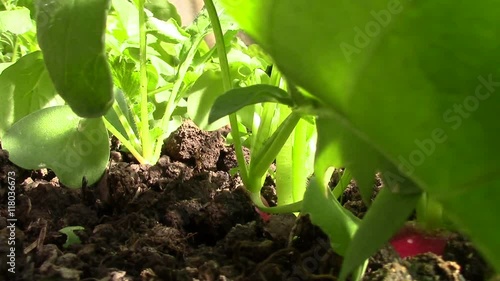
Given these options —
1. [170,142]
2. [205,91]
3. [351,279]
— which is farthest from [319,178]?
[170,142]

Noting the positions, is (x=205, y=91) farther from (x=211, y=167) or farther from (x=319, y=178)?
(x=319, y=178)

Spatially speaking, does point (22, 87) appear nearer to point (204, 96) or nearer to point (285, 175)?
point (204, 96)

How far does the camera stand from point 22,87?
28.3 inches

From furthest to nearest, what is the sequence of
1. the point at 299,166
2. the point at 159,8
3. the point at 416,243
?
1. the point at 159,8
2. the point at 299,166
3. the point at 416,243

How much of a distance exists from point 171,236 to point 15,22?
401 mm

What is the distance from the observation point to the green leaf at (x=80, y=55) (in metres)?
0.35

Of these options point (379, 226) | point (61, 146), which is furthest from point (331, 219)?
point (61, 146)

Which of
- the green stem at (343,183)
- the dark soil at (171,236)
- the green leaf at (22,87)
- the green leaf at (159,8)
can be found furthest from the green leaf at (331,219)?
the green leaf at (159,8)

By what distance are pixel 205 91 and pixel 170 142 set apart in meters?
0.13

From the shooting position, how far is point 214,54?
2.79ft

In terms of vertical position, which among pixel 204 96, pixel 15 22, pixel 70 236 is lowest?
pixel 70 236

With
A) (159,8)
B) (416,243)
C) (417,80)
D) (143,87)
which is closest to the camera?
(417,80)

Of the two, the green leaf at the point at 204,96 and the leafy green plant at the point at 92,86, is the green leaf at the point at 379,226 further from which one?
the green leaf at the point at 204,96

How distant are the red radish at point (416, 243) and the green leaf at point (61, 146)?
29cm
